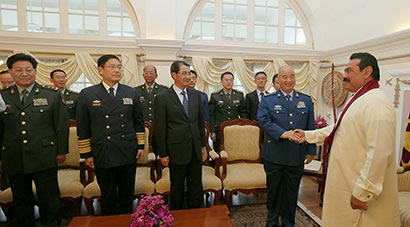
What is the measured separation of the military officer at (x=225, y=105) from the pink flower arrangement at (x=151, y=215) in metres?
2.47

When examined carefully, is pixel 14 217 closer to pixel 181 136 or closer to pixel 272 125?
pixel 181 136

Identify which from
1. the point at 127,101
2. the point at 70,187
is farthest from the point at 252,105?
the point at 70,187

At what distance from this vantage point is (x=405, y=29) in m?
3.30

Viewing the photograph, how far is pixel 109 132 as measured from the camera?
1.95m

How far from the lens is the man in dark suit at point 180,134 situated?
2074 millimetres

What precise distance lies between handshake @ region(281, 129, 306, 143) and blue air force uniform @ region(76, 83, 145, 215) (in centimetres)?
135

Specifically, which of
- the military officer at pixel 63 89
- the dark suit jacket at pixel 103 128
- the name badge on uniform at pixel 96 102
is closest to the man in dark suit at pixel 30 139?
the dark suit jacket at pixel 103 128

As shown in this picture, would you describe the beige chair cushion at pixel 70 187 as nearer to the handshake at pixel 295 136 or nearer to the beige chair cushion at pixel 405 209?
the handshake at pixel 295 136

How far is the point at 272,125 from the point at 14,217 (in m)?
2.46

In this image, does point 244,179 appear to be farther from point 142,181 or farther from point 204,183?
point 142,181

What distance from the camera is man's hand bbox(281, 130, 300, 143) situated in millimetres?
1842

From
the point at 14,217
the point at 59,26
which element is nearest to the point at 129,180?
the point at 14,217

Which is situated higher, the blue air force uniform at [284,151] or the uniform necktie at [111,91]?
Answer: the uniform necktie at [111,91]

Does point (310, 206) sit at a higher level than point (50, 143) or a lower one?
lower
